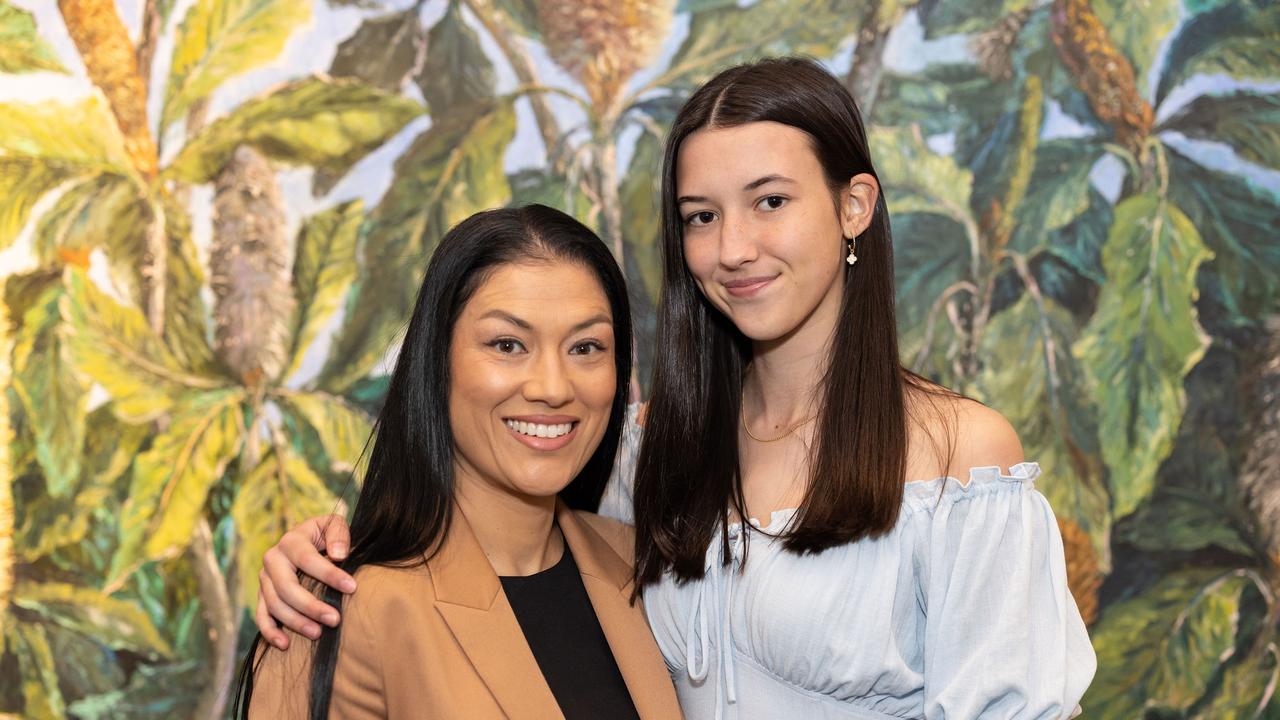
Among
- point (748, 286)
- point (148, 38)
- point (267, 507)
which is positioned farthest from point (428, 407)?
point (148, 38)

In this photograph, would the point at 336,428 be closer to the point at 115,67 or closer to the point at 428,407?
the point at 115,67

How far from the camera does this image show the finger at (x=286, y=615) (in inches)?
62.3

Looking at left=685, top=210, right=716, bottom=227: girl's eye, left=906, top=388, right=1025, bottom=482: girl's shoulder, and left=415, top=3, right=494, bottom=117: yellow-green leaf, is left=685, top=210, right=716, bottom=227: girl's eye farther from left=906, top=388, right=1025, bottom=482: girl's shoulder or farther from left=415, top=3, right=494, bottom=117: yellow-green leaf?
left=415, top=3, right=494, bottom=117: yellow-green leaf

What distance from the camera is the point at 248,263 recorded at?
2949 millimetres

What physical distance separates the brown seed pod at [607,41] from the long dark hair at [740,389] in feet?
3.85

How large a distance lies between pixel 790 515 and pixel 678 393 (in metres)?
0.32

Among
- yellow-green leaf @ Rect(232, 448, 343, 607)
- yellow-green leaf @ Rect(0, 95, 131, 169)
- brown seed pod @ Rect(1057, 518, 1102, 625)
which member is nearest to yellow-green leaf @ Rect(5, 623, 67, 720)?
yellow-green leaf @ Rect(232, 448, 343, 607)

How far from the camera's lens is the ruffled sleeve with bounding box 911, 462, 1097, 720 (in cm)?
165

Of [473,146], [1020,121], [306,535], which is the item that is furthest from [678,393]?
[1020,121]

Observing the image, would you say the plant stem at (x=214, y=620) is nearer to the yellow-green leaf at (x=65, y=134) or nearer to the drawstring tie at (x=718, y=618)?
the yellow-green leaf at (x=65, y=134)

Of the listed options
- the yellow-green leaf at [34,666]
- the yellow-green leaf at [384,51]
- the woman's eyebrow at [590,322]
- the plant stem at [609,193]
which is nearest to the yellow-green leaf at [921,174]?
the plant stem at [609,193]

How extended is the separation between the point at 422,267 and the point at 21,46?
1129 mm

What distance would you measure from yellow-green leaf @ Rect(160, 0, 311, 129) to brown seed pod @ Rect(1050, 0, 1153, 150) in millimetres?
1959

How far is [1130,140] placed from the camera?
9.59 feet
